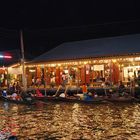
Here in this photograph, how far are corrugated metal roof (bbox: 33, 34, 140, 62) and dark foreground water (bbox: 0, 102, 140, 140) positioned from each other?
8277 mm

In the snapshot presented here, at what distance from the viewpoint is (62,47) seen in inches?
1978

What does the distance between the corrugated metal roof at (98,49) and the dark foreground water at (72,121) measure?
8.28m

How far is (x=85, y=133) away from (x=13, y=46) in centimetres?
6198

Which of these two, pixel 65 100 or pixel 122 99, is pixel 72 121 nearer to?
pixel 122 99

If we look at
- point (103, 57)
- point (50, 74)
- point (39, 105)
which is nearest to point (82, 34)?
point (50, 74)

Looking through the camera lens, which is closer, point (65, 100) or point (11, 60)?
point (65, 100)

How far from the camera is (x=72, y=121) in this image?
25688 mm

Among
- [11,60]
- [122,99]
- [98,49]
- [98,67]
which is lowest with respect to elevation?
[122,99]

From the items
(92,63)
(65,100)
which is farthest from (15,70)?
(65,100)

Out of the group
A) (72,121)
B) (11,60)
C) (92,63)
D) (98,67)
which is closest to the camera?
(72,121)

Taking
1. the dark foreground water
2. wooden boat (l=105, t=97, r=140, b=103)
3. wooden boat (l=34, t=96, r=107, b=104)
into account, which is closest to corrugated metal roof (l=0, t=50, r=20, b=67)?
wooden boat (l=34, t=96, r=107, b=104)

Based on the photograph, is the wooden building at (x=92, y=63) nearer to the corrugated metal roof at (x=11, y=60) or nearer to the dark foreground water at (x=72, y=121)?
the corrugated metal roof at (x=11, y=60)

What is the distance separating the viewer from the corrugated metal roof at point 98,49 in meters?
40.6

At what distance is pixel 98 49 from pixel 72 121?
1888cm
